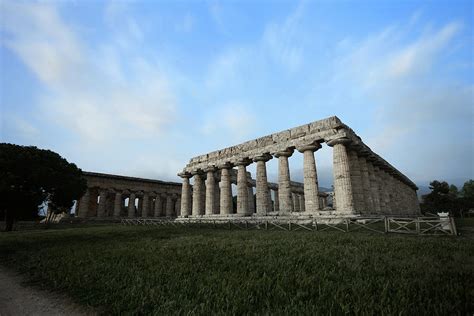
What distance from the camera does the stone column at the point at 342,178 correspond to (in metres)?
21.7

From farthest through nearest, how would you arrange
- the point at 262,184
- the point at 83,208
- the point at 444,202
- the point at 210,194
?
the point at 444,202 < the point at 83,208 < the point at 210,194 < the point at 262,184

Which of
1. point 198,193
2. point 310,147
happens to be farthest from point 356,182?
point 198,193

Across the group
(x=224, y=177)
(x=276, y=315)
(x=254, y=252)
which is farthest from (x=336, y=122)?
(x=276, y=315)

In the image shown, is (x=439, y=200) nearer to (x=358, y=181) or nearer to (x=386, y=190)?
(x=386, y=190)

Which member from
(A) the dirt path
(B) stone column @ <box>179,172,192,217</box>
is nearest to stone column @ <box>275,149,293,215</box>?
(B) stone column @ <box>179,172,192,217</box>

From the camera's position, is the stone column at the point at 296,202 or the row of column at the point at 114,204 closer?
the row of column at the point at 114,204

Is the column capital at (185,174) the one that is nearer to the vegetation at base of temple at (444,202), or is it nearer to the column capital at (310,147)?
the column capital at (310,147)

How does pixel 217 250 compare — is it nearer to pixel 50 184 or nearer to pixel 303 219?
pixel 303 219

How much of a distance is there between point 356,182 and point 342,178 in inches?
123

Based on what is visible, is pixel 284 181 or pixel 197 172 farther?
pixel 197 172

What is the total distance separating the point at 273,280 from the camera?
18.4 ft

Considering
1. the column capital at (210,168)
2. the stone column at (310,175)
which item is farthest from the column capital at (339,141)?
the column capital at (210,168)

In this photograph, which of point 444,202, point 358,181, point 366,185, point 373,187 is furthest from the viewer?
point 444,202

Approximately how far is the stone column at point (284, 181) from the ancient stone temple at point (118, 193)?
36303 mm
